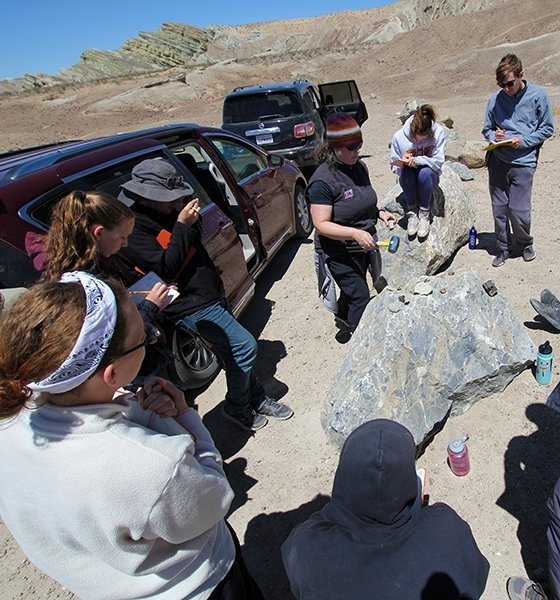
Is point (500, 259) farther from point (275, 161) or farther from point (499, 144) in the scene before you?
point (275, 161)

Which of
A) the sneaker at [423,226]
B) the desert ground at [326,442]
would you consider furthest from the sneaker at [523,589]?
the sneaker at [423,226]

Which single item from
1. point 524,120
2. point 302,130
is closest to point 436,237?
point 524,120

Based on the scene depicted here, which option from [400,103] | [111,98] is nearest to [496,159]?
[400,103]

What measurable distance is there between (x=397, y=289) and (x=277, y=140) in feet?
19.7

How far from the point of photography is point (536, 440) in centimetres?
299

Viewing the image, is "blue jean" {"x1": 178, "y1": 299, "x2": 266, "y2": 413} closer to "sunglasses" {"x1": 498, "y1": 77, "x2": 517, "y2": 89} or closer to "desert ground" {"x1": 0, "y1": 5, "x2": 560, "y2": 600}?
"desert ground" {"x1": 0, "y1": 5, "x2": 560, "y2": 600}

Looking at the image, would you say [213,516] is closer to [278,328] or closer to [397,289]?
[397,289]

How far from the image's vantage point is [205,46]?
54.2m

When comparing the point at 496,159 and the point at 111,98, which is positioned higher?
the point at 111,98

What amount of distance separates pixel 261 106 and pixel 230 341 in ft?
23.2

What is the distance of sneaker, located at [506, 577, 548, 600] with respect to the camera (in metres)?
2.11

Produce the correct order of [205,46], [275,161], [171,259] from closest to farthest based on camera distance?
[171,259] → [275,161] → [205,46]

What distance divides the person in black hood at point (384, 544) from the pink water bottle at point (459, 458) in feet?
4.64

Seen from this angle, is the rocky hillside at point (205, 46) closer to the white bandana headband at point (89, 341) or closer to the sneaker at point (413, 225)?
the sneaker at point (413, 225)
